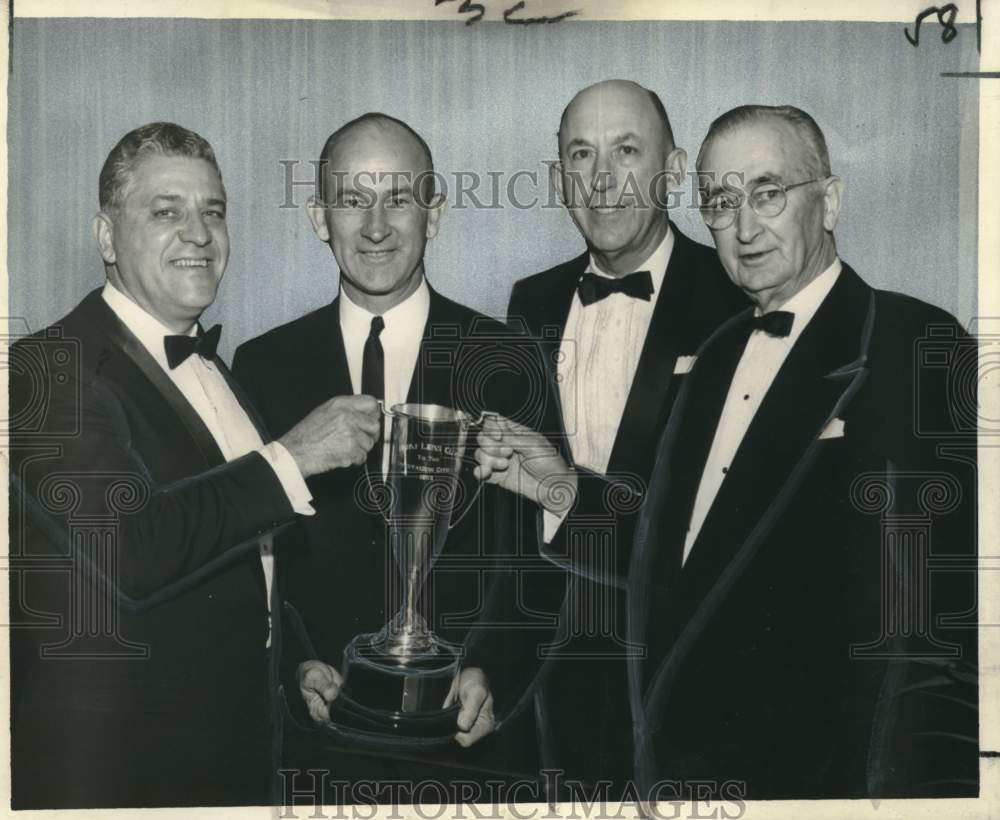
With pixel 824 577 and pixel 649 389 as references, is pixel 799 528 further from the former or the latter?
pixel 649 389

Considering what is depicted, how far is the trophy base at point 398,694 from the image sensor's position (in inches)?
159

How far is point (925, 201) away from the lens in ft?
14.6

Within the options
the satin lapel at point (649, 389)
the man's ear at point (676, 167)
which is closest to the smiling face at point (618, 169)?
the man's ear at point (676, 167)

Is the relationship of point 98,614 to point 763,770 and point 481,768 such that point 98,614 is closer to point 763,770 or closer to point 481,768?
point 481,768

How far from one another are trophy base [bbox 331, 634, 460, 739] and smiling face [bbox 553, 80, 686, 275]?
5.22ft

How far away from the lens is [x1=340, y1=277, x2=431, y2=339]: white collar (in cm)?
432

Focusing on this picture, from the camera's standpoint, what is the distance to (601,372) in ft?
14.2

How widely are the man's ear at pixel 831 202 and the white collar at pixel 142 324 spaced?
233cm

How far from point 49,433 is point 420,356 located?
136 centimetres

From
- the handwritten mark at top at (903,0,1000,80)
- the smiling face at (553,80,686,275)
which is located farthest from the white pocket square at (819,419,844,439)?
the handwritten mark at top at (903,0,1000,80)

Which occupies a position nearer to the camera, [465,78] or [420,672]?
[420,672]

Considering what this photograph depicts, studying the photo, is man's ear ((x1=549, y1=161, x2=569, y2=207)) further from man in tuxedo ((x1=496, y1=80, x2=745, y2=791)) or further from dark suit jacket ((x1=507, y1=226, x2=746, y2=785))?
dark suit jacket ((x1=507, y1=226, x2=746, y2=785))

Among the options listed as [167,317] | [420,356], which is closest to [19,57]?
[167,317]

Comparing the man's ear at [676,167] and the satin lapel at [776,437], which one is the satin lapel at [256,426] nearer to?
the satin lapel at [776,437]
